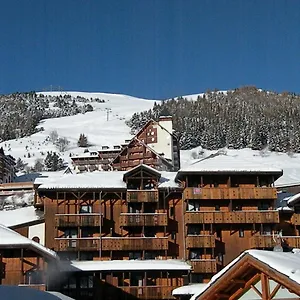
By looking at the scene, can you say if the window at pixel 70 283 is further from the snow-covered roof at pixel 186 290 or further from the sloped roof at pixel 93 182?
the snow-covered roof at pixel 186 290

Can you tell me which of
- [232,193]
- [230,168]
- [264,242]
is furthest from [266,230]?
[230,168]

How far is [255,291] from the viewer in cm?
1155

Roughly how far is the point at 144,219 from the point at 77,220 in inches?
191

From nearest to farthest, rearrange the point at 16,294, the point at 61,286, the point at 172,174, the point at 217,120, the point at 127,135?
the point at 16,294 < the point at 61,286 < the point at 172,174 < the point at 217,120 < the point at 127,135

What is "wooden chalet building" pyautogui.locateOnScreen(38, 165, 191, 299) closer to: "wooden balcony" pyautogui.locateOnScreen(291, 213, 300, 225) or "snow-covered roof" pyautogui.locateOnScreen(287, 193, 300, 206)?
"snow-covered roof" pyautogui.locateOnScreen(287, 193, 300, 206)

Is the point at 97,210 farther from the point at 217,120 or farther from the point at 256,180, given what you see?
the point at 217,120

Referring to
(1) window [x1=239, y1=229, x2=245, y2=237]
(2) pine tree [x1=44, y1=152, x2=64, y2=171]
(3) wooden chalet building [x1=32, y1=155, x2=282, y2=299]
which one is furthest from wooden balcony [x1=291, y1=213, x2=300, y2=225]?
(2) pine tree [x1=44, y1=152, x2=64, y2=171]

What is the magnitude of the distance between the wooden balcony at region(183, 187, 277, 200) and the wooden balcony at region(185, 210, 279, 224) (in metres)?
1.12

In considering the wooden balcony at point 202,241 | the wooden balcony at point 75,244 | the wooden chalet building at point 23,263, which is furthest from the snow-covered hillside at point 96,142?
the wooden chalet building at point 23,263

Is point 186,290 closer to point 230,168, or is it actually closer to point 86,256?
point 86,256

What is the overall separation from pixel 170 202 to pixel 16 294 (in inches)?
1221

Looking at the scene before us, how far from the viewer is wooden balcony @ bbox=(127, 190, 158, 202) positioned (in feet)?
132

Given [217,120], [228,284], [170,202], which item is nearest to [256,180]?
[170,202]

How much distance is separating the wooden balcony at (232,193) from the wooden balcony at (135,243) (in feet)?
12.6
